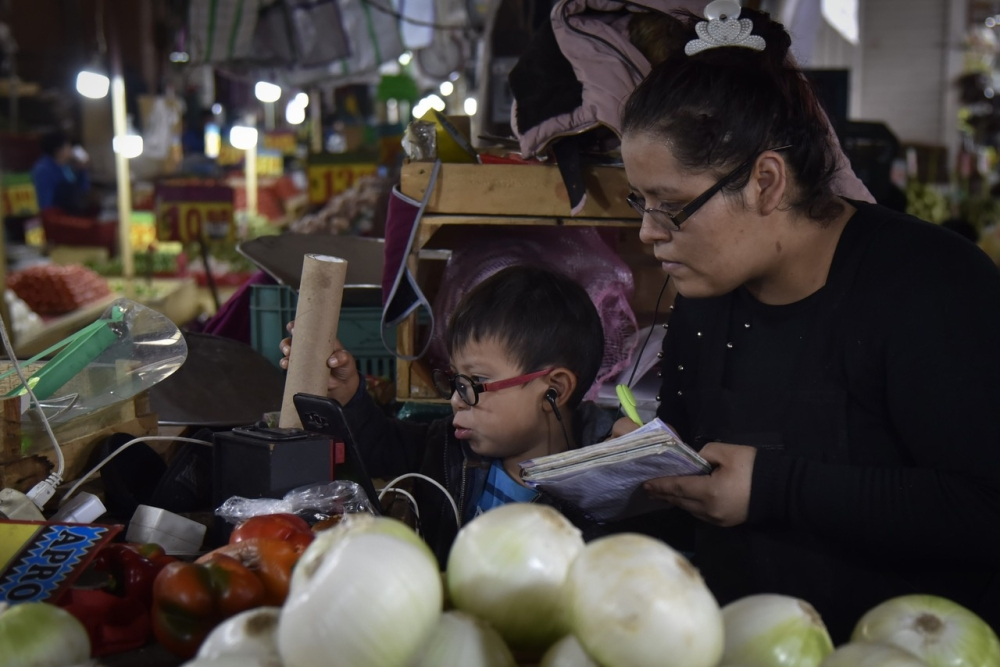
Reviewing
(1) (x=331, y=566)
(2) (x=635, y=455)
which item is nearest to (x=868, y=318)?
(2) (x=635, y=455)

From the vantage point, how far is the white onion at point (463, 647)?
1.00 m

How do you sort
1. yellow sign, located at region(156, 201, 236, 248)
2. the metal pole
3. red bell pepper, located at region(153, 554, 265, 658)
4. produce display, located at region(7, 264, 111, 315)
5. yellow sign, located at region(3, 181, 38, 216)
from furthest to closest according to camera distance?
yellow sign, located at region(3, 181, 38, 216), the metal pole, produce display, located at region(7, 264, 111, 315), yellow sign, located at region(156, 201, 236, 248), red bell pepper, located at region(153, 554, 265, 658)

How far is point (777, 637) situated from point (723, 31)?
3.93 ft

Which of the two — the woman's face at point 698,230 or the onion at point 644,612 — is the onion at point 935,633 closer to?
the onion at point 644,612

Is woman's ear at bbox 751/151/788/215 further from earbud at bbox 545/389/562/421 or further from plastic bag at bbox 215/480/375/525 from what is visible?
plastic bag at bbox 215/480/375/525

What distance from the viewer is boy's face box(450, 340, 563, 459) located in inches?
85.6

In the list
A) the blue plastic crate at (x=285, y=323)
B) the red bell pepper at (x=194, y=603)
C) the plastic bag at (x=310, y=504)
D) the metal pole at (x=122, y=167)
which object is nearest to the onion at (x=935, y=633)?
the red bell pepper at (x=194, y=603)

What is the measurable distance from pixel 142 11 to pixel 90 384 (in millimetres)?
9577

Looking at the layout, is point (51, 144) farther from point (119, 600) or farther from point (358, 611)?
point (358, 611)

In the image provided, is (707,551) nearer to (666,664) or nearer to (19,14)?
(666,664)

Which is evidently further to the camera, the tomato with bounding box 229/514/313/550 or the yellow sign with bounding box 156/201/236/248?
the yellow sign with bounding box 156/201/236/248

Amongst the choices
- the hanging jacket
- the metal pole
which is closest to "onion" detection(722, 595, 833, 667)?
the hanging jacket

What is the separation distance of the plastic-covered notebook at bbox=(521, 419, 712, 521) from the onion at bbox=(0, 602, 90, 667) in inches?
29.0

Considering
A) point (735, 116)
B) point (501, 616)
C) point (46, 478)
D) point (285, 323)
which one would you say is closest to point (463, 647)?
point (501, 616)
